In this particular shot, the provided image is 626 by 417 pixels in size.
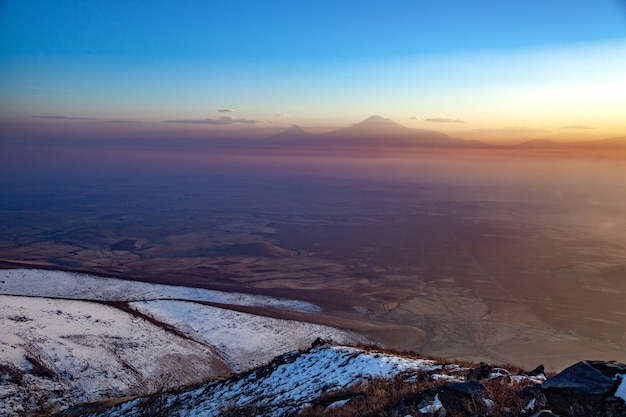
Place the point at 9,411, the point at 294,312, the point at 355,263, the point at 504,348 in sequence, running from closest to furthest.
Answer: the point at 9,411
the point at 504,348
the point at 294,312
the point at 355,263

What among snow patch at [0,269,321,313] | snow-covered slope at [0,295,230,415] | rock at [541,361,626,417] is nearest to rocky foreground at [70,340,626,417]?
rock at [541,361,626,417]

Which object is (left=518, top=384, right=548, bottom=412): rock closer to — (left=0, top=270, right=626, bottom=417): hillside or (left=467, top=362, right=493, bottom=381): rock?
(left=0, top=270, right=626, bottom=417): hillside

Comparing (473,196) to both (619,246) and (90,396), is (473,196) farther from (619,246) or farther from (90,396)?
(90,396)

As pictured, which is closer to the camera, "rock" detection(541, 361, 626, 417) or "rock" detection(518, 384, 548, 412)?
"rock" detection(541, 361, 626, 417)

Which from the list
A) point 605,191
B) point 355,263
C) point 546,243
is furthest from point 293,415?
point 605,191

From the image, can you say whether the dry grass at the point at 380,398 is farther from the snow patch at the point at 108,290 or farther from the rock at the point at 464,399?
the snow patch at the point at 108,290

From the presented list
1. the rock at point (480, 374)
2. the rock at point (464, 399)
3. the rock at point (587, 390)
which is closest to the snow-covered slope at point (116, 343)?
the rock at point (480, 374)

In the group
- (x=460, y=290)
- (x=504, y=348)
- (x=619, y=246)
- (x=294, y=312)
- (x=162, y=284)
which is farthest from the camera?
(x=619, y=246)
